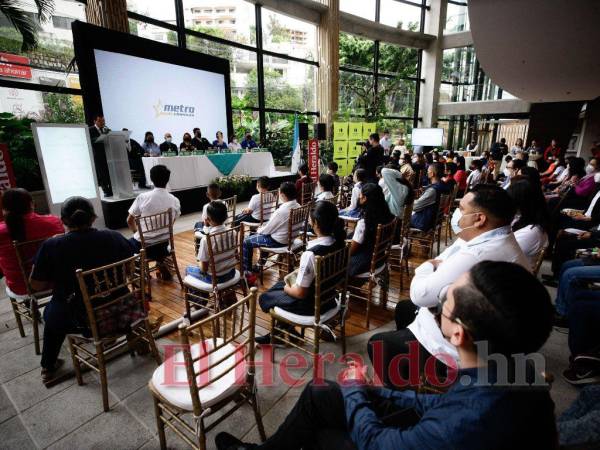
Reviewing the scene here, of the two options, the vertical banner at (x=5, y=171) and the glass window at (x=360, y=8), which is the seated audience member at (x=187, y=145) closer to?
the vertical banner at (x=5, y=171)

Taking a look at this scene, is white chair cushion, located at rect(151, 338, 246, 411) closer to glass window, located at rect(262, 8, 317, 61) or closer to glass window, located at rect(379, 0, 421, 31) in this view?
glass window, located at rect(262, 8, 317, 61)

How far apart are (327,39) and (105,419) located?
1133 centimetres

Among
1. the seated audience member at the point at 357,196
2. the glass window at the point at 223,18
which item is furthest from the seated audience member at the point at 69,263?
the glass window at the point at 223,18

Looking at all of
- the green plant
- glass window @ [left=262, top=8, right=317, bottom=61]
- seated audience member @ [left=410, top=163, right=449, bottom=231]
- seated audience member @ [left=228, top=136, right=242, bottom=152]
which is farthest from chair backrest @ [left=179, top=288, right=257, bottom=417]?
glass window @ [left=262, top=8, right=317, bottom=61]

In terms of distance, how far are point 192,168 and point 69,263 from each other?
15.5 ft

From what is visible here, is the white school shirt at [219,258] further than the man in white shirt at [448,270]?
Yes

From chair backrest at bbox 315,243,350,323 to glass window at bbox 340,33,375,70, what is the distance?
456 inches

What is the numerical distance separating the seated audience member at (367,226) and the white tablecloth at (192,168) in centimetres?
432

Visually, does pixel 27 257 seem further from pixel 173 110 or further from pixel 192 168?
pixel 173 110

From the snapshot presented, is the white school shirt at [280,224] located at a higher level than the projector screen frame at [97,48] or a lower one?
lower

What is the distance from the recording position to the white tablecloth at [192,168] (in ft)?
19.1

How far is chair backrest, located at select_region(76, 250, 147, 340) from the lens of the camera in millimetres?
1693

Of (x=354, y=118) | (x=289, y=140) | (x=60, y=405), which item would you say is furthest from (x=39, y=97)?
(x=354, y=118)

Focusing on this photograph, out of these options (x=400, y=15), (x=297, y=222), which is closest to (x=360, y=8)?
(x=400, y=15)
